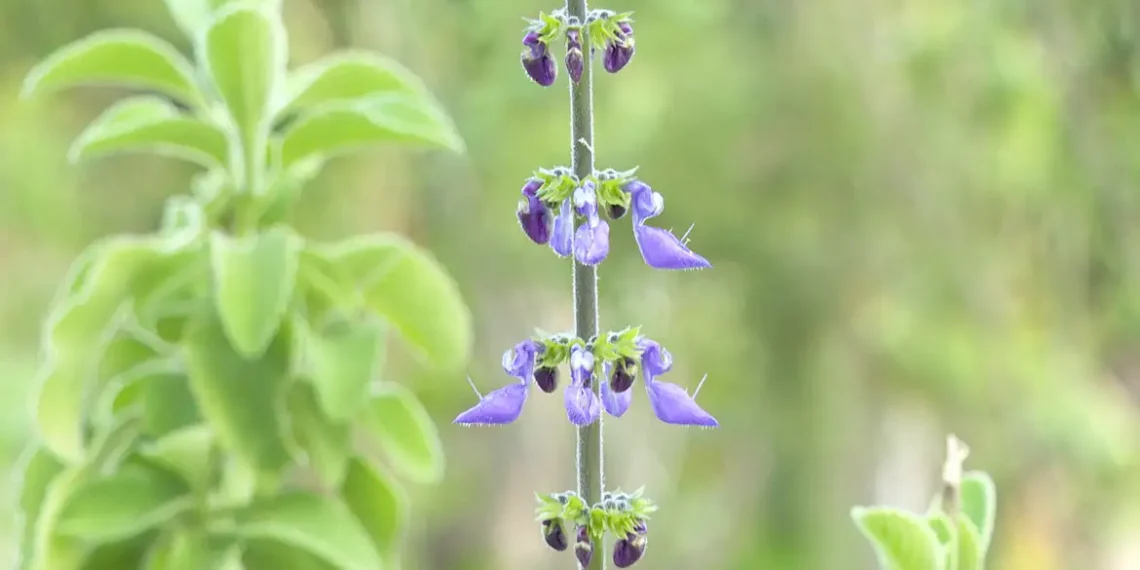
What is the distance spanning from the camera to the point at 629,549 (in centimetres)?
34

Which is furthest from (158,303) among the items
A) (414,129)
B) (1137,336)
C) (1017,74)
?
(1137,336)

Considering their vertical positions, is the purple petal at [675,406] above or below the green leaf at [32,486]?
above

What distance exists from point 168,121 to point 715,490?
4.24ft

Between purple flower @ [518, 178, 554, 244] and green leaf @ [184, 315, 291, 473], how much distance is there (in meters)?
0.28

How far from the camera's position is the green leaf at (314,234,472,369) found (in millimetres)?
641

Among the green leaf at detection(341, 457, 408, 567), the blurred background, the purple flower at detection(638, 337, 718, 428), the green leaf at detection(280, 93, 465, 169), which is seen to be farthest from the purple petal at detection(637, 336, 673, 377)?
the blurred background

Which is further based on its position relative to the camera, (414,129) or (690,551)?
(690,551)

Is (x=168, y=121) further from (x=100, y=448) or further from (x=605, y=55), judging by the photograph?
(x=605, y=55)

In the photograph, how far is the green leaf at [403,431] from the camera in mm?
661

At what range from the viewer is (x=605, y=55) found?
13.5 inches

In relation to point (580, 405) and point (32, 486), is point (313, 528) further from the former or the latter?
point (580, 405)

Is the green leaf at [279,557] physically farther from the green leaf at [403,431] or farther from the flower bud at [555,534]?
the flower bud at [555,534]

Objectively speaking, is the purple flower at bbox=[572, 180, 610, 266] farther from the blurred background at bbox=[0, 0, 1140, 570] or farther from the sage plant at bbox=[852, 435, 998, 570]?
the blurred background at bbox=[0, 0, 1140, 570]

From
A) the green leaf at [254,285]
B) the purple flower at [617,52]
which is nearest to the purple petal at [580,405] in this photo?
the purple flower at [617,52]
